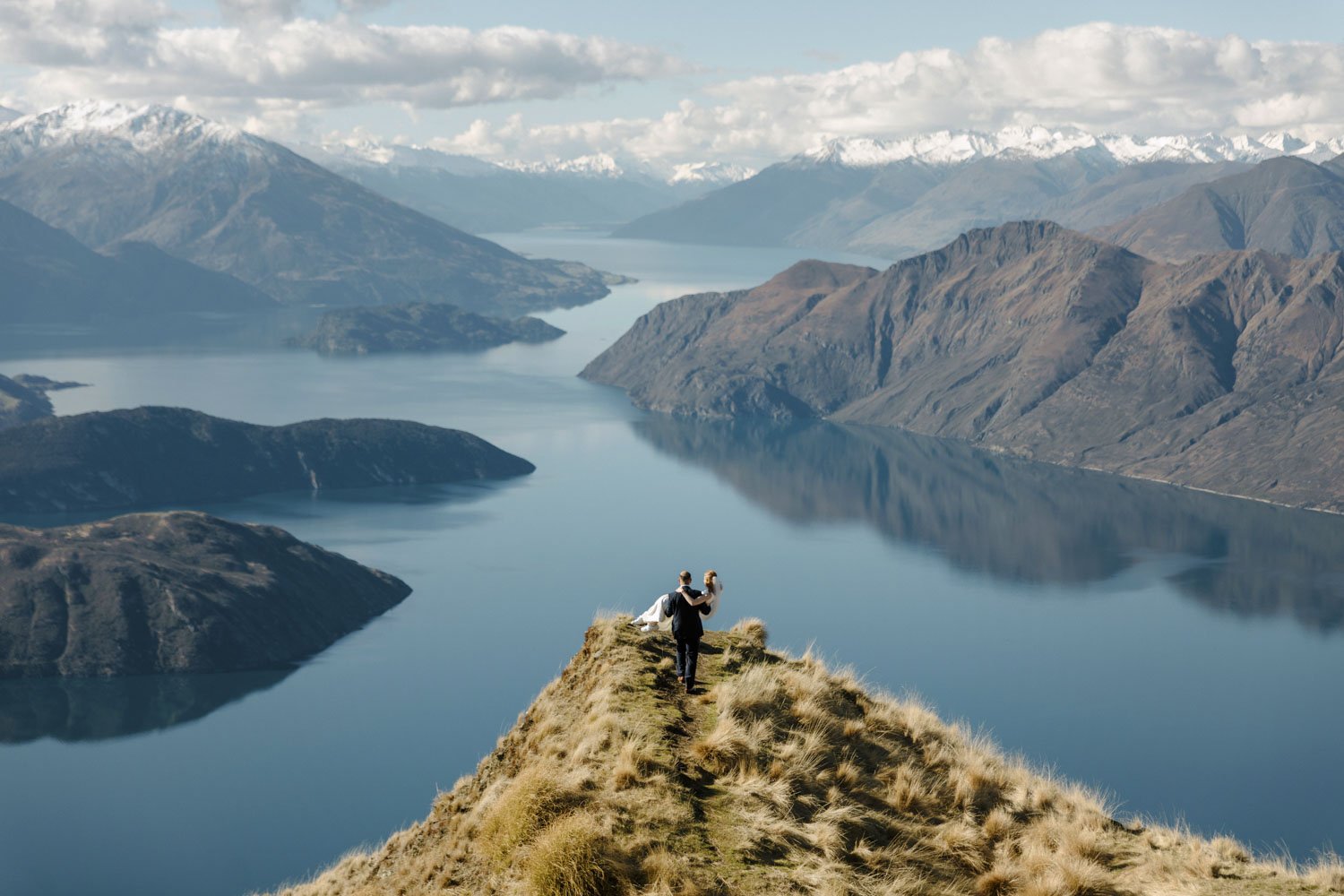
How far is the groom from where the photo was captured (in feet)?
111

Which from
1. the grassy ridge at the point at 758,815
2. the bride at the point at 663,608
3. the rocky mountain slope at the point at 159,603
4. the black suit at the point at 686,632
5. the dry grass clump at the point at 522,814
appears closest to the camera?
the grassy ridge at the point at 758,815

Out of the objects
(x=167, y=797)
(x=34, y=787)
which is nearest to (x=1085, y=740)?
(x=167, y=797)

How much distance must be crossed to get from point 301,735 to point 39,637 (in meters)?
40.8

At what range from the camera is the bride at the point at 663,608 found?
34469mm

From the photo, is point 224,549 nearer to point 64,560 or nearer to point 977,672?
point 64,560

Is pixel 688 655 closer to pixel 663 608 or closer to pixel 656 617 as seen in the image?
pixel 663 608

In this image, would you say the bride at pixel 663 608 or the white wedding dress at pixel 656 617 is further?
the white wedding dress at pixel 656 617

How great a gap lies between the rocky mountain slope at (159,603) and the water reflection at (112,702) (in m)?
2.33

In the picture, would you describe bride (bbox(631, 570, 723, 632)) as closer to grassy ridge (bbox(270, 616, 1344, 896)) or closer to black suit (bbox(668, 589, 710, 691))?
black suit (bbox(668, 589, 710, 691))

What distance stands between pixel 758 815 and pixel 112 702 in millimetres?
137530

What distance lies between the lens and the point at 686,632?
33750 millimetres

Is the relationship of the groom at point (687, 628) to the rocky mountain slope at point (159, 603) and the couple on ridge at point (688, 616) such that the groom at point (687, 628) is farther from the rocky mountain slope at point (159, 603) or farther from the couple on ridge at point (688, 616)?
the rocky mountain slope at point (159, 603)

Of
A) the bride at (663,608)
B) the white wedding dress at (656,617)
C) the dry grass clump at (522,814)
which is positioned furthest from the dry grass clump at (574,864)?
the white wedding dress at (656,617)

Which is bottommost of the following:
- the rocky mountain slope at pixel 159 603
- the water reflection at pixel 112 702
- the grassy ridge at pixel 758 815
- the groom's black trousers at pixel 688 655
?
the water reflection at pixel 112 702
